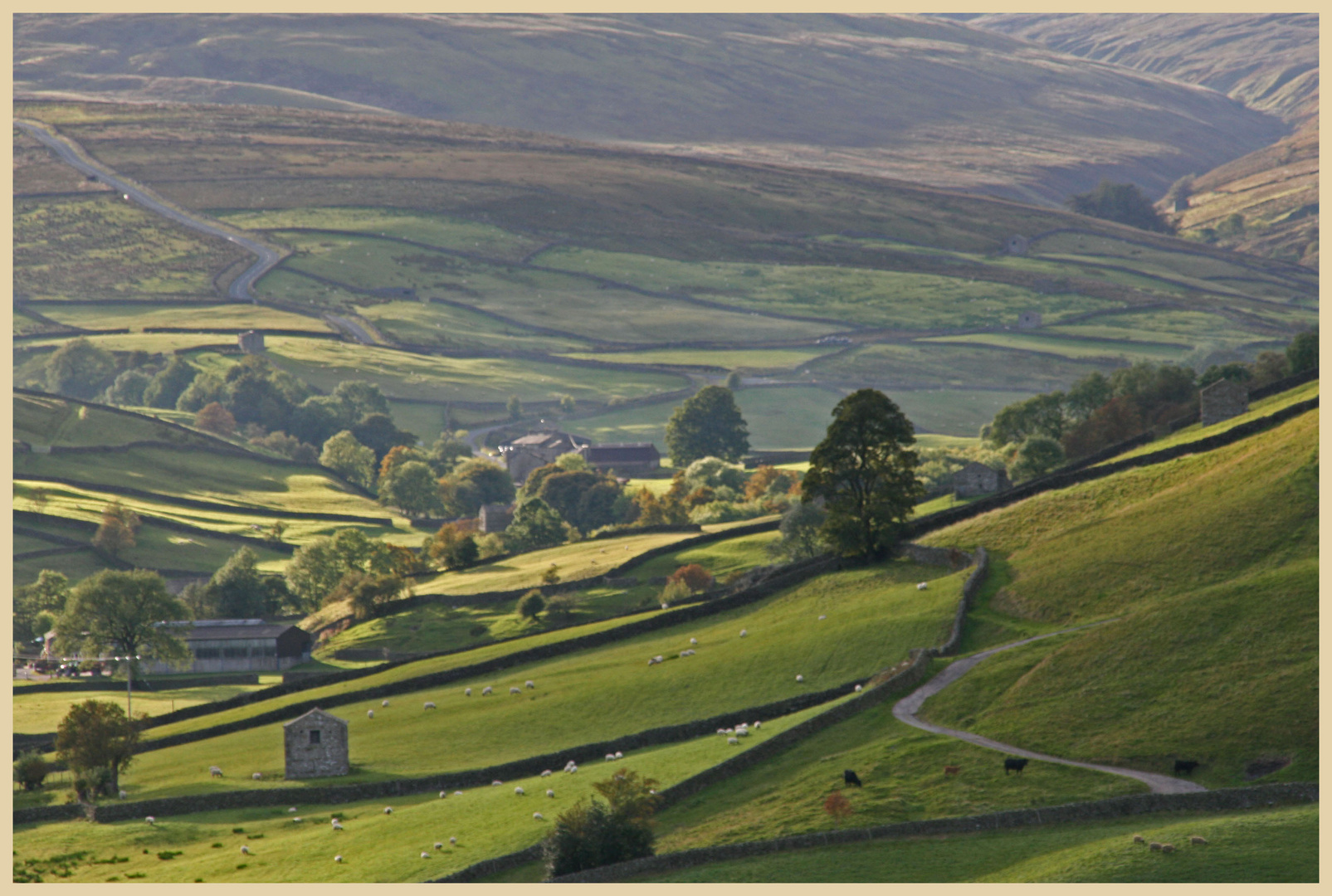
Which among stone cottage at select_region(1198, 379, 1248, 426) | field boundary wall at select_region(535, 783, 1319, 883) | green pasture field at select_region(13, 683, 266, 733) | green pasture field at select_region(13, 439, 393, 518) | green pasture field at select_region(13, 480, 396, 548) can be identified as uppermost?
green pasture field at select_region(13, 439, 393, 518)

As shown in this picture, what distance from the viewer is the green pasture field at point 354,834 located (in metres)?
45.6

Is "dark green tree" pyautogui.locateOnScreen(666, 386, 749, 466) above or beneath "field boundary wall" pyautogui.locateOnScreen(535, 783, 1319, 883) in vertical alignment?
above

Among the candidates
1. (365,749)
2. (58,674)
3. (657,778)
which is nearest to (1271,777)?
(657,778)

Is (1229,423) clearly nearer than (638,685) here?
No

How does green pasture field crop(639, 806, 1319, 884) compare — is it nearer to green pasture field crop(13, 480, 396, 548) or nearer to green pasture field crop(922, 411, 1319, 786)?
green pasture field crop(922, 411, 1319, 786)

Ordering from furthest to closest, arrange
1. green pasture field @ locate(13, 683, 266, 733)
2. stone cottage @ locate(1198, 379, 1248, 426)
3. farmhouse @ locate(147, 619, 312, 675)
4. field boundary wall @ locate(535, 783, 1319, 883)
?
farmhouse @ locate(147, 619, 312, 675)
stone cottage @ locate(1198, 379, 1248, 426)
green pasture field @ locate(13, 683, 266, 733)
field boundary wall @ locate(535, 783, 1319, 883)

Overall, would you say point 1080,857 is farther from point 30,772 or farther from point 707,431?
point 707,431

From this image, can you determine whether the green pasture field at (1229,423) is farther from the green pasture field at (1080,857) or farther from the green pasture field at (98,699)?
the green pasture field at (98,699)

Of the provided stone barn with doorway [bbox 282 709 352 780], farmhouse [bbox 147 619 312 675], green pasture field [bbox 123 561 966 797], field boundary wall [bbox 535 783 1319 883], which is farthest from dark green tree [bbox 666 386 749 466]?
field boundary wall [bbox 535 783 1319 883]

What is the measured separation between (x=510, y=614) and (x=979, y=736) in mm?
49555

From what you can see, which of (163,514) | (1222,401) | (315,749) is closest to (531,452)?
(163,514)

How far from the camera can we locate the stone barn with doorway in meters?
57.2

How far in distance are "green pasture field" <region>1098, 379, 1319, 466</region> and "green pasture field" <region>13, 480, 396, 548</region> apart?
261ft

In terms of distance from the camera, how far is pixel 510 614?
3669 inches
